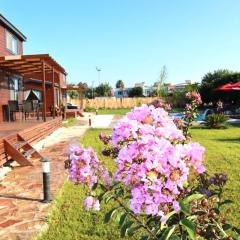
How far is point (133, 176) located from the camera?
214 centimetres

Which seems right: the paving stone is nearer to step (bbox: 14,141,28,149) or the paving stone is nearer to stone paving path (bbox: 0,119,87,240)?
stone paving path (bbox: 0,119,87,240)

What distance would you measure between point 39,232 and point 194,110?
8.58 feet

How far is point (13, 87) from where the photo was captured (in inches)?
880

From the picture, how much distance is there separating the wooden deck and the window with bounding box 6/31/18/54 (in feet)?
16.4

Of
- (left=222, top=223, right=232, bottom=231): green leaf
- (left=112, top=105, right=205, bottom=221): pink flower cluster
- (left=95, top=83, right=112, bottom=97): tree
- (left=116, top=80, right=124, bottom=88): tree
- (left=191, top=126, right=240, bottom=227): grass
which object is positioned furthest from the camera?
(left=116, top=80, right=124, bottom=88): tree

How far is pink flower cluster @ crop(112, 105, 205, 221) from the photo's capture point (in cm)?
209

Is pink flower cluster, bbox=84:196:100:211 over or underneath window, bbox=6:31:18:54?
underneath

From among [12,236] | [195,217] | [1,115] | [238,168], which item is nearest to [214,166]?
[238,168]

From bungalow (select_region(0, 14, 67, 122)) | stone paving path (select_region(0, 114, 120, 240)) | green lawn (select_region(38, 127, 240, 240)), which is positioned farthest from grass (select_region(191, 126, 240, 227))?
bungalow (select_region(0, 14, 67, 122))

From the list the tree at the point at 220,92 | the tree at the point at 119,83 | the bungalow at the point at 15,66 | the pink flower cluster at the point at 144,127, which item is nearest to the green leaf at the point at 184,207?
the pink flower cluster at the point at 144,127

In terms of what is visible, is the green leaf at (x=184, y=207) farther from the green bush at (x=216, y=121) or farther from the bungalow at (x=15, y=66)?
the green bush at (x=216, y=121)

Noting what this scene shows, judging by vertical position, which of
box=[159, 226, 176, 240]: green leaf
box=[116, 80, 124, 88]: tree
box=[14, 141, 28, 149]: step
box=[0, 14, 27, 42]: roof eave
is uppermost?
box=[116, 80, 124, 88]: tree

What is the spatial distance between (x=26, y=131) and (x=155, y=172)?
1116 centimetres

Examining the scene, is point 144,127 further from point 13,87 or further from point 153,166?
point 13,87
